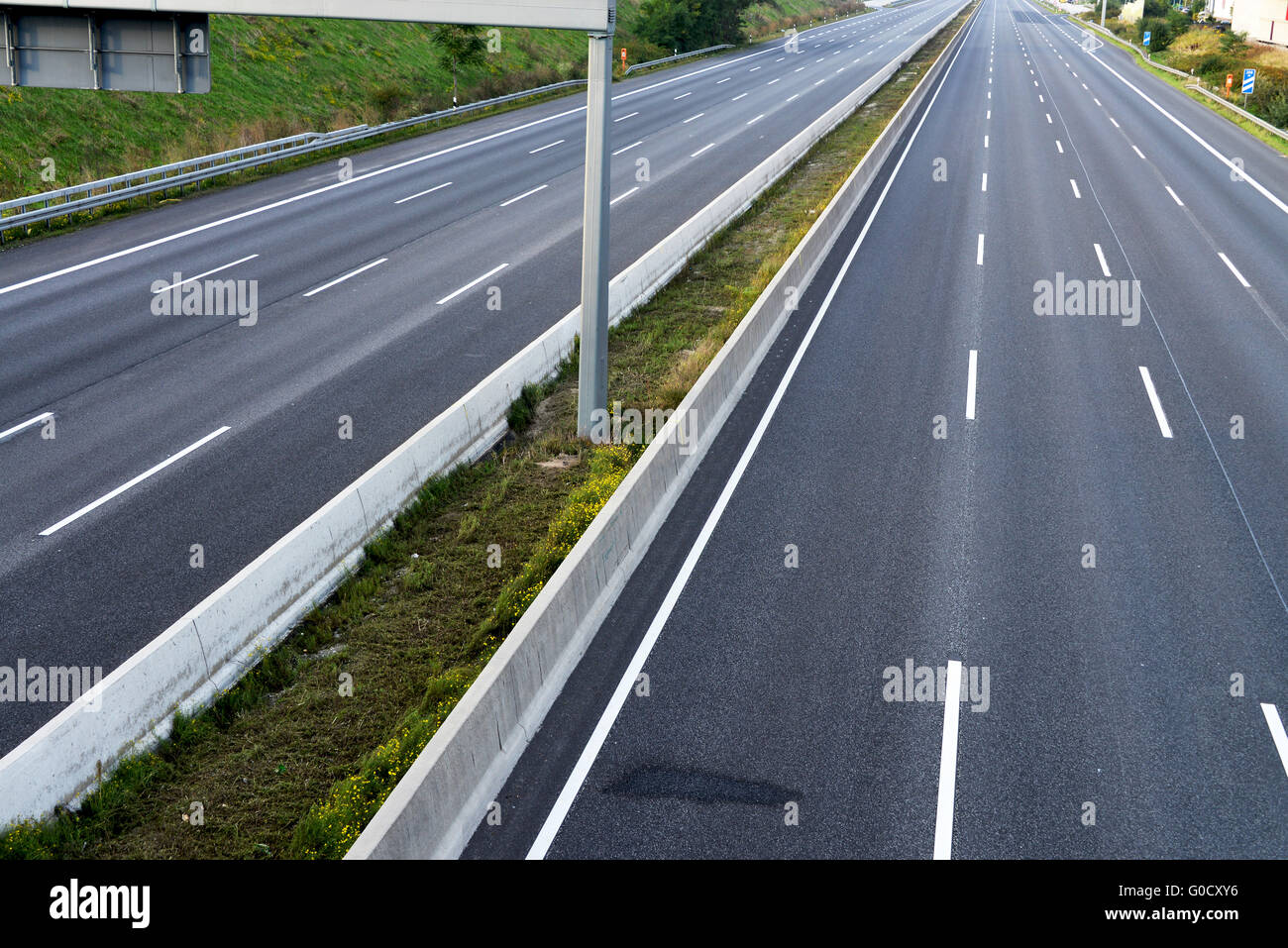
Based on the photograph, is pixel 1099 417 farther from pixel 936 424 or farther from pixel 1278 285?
pixel 1278 285

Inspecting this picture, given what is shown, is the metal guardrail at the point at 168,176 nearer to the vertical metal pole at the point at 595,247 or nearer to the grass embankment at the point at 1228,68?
the vertical metal pole at the point at 595,247

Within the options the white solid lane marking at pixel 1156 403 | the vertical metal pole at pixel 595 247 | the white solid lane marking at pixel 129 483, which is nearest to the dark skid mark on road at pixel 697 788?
the vertical metal pole at pixel 595 247

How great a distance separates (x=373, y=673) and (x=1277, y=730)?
7.66 meters

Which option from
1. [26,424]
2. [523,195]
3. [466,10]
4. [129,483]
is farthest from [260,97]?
[129,483]

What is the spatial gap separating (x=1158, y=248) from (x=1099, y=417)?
37.8 feet

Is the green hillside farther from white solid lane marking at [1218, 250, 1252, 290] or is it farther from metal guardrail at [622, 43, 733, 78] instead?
white solid lane marking at [1218, 250, 1252, 290]

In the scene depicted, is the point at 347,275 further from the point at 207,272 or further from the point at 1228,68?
the point at 1228,68

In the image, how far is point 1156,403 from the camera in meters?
16.0

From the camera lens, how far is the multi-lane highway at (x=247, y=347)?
37.6 ft

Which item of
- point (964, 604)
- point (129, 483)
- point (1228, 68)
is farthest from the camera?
point (1228, 68)

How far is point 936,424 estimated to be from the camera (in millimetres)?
15297

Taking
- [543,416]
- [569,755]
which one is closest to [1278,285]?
[543,416]

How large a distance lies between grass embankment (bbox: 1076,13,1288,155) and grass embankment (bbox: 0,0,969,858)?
1397 inches

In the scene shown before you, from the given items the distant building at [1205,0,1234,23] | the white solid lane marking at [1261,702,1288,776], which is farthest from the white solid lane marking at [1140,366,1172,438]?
the distant building at [1205,0,1234,23]
